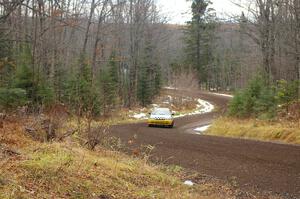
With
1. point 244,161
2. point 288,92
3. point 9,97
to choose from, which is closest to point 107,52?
point 288,92

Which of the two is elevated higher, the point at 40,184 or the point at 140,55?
the point at 140,55

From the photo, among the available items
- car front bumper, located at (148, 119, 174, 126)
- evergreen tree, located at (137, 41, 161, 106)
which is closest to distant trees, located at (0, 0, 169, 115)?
evergreen tree, located at (137, 41, 161, 106)

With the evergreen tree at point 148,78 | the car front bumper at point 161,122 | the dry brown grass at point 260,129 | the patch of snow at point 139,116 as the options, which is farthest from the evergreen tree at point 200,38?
the dry brown grass at point 260,129

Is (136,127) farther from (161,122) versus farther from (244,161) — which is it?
(244,161)

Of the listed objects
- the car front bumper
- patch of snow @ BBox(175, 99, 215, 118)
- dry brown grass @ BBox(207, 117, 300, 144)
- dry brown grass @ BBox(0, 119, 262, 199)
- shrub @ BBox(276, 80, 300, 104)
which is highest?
shrub @ BBox(276, 80, 300, 104)

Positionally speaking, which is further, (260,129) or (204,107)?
(204,107)

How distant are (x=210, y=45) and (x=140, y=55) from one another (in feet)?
102

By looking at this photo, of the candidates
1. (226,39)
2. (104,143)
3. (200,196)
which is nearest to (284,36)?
(104,143)

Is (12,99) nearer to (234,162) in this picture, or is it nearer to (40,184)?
(234,162)

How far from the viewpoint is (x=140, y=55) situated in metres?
54.7

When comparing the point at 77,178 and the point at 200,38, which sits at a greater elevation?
the point at 200,38

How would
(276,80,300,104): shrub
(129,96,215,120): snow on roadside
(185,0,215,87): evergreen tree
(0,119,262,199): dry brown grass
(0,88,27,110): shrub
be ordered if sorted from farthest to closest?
(185,0,215,87): evergreen tree → (129,96,215,120): snow on roadside → (276,80,300,104): shrub → (0,88,27,110): shrub → (0,119,262,199): dry brown grass

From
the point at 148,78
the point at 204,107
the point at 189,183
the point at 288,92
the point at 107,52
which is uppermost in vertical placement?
the point at 107,52

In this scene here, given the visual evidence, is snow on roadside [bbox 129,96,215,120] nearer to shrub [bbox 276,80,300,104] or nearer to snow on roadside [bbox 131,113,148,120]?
snow on roadside [bbox 131,113,148,120]
